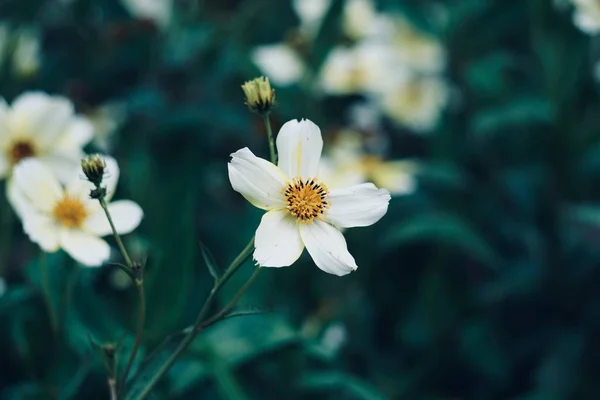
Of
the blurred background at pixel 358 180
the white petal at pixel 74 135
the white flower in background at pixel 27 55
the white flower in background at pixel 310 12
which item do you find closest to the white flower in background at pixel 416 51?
the blurred background at pixel 358 180

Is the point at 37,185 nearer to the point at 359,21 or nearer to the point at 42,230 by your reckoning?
the point at 42,230

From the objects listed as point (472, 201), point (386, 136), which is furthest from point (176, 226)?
point (386, 136)

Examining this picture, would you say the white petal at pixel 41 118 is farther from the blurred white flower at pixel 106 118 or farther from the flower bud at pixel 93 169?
the blurred white flower at pixel 106 118

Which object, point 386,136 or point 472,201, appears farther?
point 386,136

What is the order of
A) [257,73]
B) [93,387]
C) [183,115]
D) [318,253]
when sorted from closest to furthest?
[318,253], [93,387], [257,73], [183,115]

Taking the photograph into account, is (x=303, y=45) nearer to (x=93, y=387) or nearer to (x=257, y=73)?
(x=257, y=73)

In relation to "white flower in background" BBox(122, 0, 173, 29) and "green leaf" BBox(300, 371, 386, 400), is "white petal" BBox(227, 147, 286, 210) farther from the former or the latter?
"white flower in background" BBox(122, 0, 173, 29)
